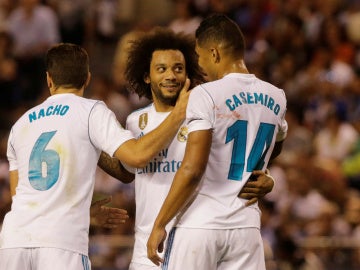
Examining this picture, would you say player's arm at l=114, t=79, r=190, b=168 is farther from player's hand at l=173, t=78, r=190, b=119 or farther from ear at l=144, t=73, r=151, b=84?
ear at l=144, t=73, r=151, b=84

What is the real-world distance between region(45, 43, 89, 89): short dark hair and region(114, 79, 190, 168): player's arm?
0.61 metres

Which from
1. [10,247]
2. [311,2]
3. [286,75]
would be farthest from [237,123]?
[311,2]

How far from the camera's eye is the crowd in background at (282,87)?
1235 centimetres

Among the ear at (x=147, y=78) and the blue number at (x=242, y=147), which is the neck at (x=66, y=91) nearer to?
the ear at (x=147, y=78)

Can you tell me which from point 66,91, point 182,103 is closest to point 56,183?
point 66,91

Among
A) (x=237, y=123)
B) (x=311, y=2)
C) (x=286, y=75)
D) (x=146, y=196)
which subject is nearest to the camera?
(x=237, y=123)

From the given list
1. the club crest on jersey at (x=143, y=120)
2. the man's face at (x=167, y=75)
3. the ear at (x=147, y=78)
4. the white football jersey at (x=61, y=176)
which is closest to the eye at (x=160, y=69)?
the man's face at (x=167, y=75)

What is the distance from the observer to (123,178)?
24.5 feet

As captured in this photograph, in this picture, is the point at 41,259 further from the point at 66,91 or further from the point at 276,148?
the point at 276,148

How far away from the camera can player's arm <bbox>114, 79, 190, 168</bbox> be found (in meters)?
6.74

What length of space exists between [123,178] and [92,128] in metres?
0.80

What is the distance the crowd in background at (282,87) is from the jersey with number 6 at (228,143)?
4.69 m

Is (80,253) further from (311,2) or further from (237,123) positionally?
(311,2)

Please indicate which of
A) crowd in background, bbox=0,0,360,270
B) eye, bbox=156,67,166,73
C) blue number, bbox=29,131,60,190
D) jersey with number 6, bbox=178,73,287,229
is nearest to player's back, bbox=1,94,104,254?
blue number, bbox=29,131,60,190
